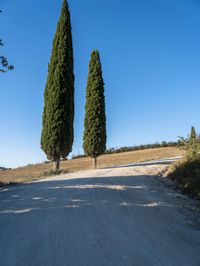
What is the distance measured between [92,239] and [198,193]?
631 centimetres

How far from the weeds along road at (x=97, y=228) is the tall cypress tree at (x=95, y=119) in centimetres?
1889

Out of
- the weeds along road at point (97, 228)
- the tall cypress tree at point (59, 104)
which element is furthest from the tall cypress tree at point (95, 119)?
the weeds along road at point (97, 228)

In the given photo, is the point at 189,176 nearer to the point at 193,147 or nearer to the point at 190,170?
the point at 190,170

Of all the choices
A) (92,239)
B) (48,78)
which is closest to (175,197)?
(92,239)

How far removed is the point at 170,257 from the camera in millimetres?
5809

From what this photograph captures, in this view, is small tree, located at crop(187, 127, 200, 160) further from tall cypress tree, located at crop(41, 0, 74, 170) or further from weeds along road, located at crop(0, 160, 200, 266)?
tall cypress tree, located at crop(41, 0, 74, 170)

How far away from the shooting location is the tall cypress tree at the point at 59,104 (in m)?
25.1

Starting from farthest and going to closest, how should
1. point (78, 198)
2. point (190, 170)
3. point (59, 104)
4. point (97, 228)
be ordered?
point (59, 104) → point (190, 170) → point (78, 198) → point (97, 228)

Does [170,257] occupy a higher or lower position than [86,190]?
lower

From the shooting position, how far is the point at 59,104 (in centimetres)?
2538

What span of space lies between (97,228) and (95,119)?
23816 mm

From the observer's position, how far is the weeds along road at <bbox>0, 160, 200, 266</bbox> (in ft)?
18.5

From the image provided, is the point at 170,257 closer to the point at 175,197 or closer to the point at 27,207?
the point at 27,207

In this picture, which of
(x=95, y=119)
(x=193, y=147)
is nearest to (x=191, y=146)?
(x=193, y=147)
